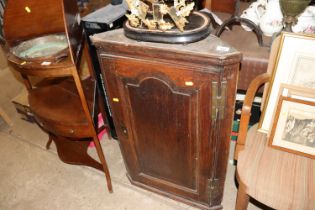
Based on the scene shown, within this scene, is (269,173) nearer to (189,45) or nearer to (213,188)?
(213,188)

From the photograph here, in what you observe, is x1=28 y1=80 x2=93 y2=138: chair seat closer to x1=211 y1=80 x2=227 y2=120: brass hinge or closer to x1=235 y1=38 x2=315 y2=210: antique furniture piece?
x1=211 y1=80 x2=227 y2=120: brass hinge

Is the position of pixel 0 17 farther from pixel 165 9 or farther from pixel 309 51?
pixel 309 51

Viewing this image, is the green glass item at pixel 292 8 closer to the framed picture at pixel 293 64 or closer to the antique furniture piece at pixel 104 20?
the framed picture at pixel 293 64

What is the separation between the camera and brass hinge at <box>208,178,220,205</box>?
4.42ft

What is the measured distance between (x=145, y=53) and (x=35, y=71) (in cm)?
54

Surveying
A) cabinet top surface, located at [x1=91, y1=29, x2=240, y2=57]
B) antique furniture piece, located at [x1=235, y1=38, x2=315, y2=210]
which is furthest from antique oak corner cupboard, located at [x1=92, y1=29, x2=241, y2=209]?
antique furniture piece, located at [x1=235, y1=38, x2=315, y2=210]

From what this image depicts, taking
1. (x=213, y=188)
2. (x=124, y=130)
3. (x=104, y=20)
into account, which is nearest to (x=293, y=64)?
(x=213, y=188)

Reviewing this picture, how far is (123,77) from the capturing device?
1165mm

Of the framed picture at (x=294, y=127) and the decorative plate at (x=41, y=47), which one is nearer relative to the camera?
the framed picture at (x=294, y=127)

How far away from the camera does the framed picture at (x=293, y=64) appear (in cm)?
104

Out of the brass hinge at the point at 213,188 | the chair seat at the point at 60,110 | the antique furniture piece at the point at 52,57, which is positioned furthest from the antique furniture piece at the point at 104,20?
the brass hinge at the point at 213,188

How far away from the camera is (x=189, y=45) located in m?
0.98

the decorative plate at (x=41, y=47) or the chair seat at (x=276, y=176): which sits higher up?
the decorative plate at (x=41, y=47)

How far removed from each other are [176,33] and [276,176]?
28.5 inches
